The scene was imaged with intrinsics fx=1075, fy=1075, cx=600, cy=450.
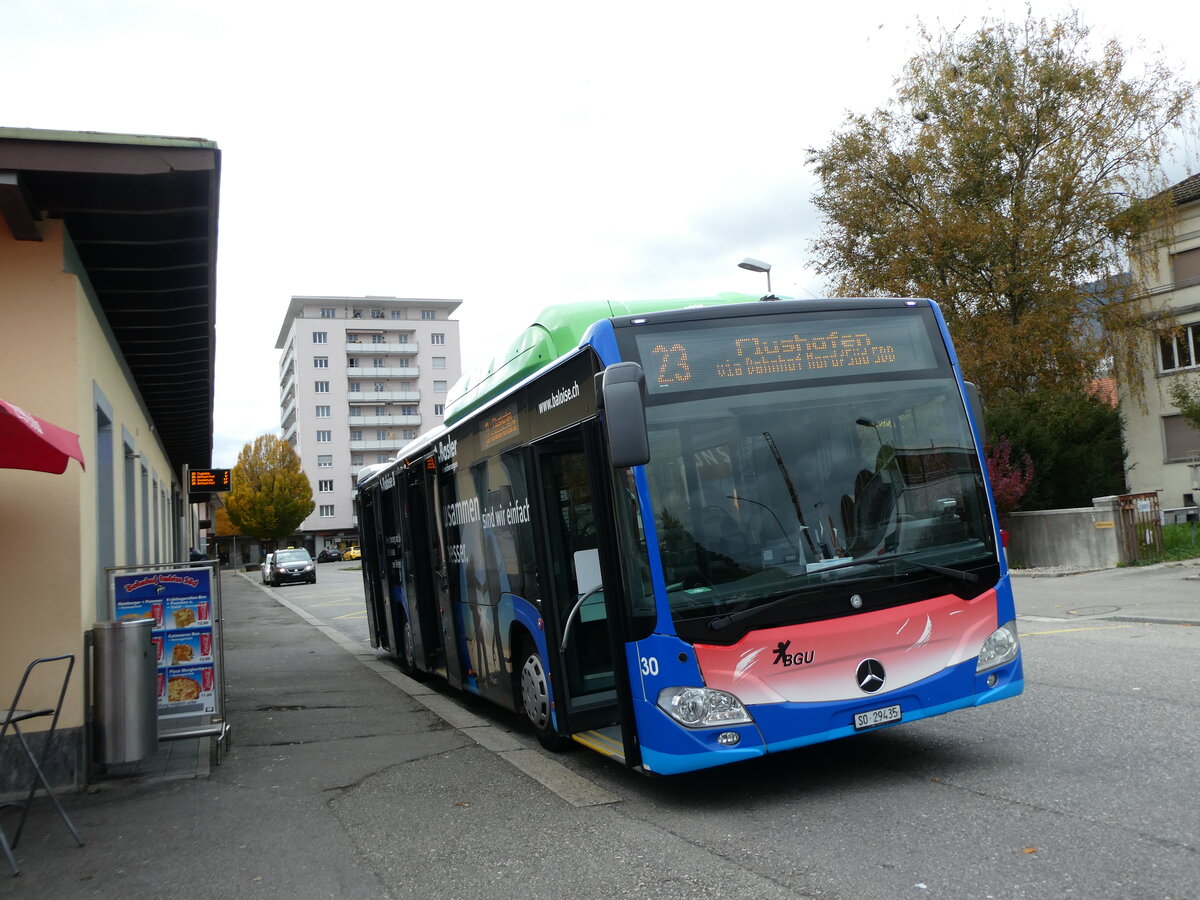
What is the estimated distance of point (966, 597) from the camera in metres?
6.07

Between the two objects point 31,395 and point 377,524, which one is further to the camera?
point 377,524

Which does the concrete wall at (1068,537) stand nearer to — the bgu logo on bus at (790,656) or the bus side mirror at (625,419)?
the bgu logo on bus at (790,656)

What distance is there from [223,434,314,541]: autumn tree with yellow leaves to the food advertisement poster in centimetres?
8377

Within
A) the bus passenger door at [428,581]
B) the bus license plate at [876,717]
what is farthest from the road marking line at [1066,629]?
the bus license plate at [876,717]

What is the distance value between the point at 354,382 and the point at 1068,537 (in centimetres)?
9453

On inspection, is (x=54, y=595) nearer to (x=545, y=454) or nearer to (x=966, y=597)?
(x=545, y=454)

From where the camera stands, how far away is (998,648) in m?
6.21

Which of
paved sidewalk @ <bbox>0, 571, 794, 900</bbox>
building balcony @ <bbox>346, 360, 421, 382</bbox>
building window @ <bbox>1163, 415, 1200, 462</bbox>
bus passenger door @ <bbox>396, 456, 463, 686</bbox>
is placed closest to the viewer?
paved sidewalk @ <bbox>0, 571, 794, 900</bbox>

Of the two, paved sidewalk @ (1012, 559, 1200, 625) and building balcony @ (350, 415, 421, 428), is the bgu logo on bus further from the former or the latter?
building balcony @ (350, 415, 421, 428)

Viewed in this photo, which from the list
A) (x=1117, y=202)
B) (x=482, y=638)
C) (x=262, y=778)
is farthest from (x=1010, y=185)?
(x=262, y=778)

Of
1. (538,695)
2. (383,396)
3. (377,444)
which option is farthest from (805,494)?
(383,396)

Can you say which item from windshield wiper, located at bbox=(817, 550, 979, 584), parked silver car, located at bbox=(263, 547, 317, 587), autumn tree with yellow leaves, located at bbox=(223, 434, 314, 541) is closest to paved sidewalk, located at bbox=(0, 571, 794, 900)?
windshield wiper, located at bbox=(817, 550, 979, 584)

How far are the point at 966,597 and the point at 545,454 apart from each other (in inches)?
109

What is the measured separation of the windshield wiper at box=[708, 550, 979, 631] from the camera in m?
5.56
